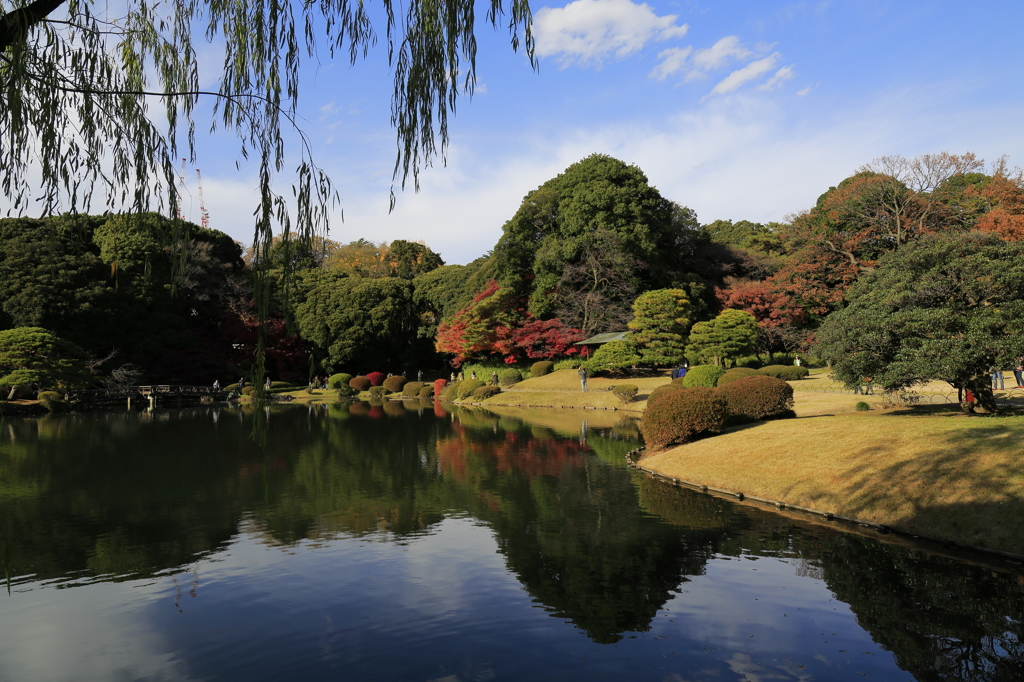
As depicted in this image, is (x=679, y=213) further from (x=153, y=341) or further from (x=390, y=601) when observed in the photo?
(x=390, y=601)

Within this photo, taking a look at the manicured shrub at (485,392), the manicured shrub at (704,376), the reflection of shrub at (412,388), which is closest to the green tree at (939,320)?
the manicured shrub at (704,376)

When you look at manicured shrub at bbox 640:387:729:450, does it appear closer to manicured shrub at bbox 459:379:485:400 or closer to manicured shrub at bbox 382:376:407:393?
manicured shrub at bbox 459:379:485:400

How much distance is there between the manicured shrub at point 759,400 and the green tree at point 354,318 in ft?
116

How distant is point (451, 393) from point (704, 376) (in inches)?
762

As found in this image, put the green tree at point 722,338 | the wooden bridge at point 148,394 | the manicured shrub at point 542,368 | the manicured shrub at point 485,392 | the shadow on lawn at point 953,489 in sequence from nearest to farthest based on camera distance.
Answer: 1. the shadow on lawn at point 953,489
2. the green tree at point 722,338
3. the wooden bridge at point 148,394
4. the manicured shrub at point 485,392
5. the manicured shrub at point 542,368

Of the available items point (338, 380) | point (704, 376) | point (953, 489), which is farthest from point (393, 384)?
point (953, 489)

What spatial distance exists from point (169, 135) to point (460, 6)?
7.17 ft

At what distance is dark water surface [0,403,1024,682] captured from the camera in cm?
550

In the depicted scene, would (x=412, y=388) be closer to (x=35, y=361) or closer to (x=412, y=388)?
(x=412, y=388)

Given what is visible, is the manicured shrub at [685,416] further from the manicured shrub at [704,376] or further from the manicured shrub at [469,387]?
the manicured shrub at [469,387]

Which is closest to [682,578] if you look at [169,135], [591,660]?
[591,660]

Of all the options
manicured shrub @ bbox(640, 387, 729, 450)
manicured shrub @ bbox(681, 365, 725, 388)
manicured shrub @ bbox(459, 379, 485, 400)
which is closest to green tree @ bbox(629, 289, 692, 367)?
manicured shrub @ bbox(681, 365, 725, 388)

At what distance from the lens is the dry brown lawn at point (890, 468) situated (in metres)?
8.62

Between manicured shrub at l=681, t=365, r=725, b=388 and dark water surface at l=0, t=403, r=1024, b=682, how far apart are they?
13.4m
